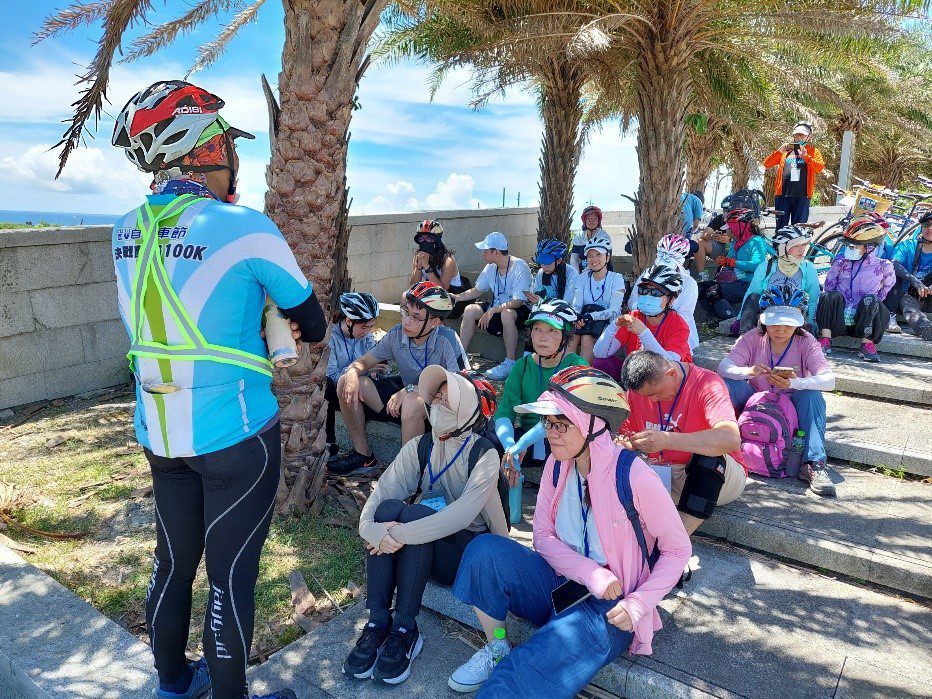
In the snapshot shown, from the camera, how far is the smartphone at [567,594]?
3.07m

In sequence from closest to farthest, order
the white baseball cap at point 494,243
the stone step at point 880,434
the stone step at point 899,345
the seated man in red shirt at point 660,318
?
the stone step at point 880,434
the seated man in red shirt at point 660,318
the stone step at point 899,345
the white baseball cap at point 494,243

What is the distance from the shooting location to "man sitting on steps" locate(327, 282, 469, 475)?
5484 mm

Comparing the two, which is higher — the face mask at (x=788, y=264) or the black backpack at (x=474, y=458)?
the face mask at (x=788, y=264)

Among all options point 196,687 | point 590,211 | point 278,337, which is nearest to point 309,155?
point 278,337

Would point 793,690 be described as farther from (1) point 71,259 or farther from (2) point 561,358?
(1) point 71,259

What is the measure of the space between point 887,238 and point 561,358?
6.05 m

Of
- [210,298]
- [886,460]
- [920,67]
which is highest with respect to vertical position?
[920,67]

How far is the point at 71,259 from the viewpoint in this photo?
7.07m

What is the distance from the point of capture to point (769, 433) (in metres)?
4.80

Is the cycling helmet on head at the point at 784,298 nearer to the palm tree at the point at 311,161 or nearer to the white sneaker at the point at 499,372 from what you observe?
the white sneaker at the point at 499,372

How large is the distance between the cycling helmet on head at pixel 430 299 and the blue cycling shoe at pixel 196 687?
308 centimetres

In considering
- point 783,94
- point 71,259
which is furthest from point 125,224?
point 783,94

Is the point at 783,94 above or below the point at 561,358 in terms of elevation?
above

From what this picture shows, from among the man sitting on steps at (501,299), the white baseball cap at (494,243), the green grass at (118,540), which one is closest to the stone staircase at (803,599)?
the green grass at (118,540)
